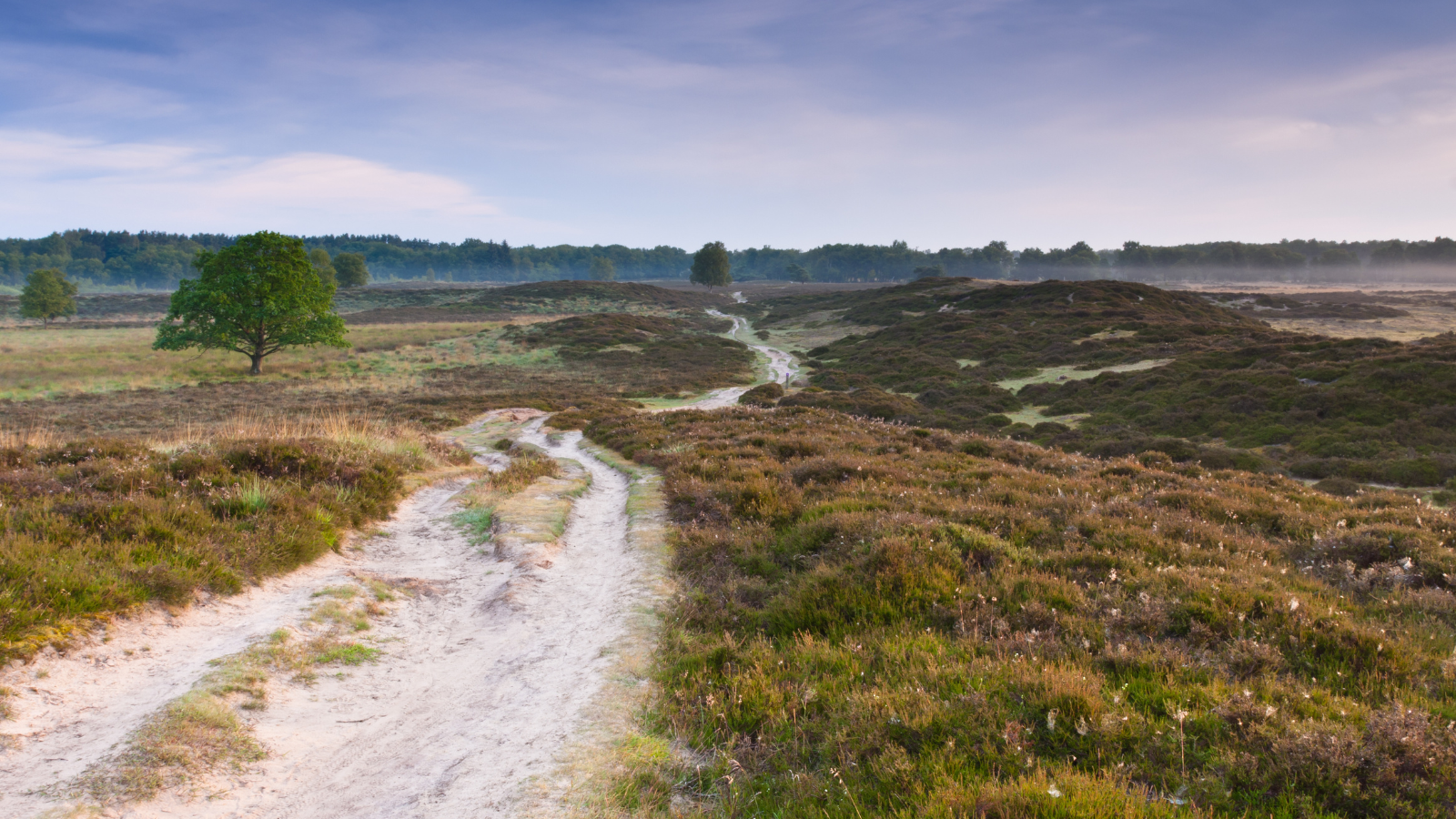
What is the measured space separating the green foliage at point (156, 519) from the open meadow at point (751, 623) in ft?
0.16

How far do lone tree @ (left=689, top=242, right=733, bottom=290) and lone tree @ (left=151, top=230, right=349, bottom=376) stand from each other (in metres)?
118

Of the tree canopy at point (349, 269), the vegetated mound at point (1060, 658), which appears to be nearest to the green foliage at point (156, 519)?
the vegetated mound at point (1060, 658)

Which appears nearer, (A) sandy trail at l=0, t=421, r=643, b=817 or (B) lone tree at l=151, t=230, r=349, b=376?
(A) sandy trail at l=0, t=421, r=643, b=817

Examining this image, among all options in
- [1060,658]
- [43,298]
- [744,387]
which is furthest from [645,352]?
[43,298]

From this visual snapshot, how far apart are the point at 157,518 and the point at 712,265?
16030cm

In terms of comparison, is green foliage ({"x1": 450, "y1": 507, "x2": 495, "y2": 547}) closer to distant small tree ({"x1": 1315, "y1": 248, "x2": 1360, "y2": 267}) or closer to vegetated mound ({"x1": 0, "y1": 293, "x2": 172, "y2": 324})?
vegetated mound ({"x1": 0, "y1": 293, "x2": 172, "y2": 324})

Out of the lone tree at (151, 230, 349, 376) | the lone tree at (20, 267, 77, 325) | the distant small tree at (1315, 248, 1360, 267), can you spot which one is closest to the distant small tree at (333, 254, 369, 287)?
the lone tree at (20, 267, 77, 325)

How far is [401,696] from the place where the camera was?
631 centimetres

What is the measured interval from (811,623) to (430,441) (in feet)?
53.7

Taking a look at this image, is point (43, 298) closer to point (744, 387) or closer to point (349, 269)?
point (349, 269)

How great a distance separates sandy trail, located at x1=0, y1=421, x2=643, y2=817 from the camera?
466cm

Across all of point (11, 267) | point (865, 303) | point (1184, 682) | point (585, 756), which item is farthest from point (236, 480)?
point (11, 267)

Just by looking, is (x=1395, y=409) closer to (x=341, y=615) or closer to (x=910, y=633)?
(x=910, y=633)

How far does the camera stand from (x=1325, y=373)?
27.4m
